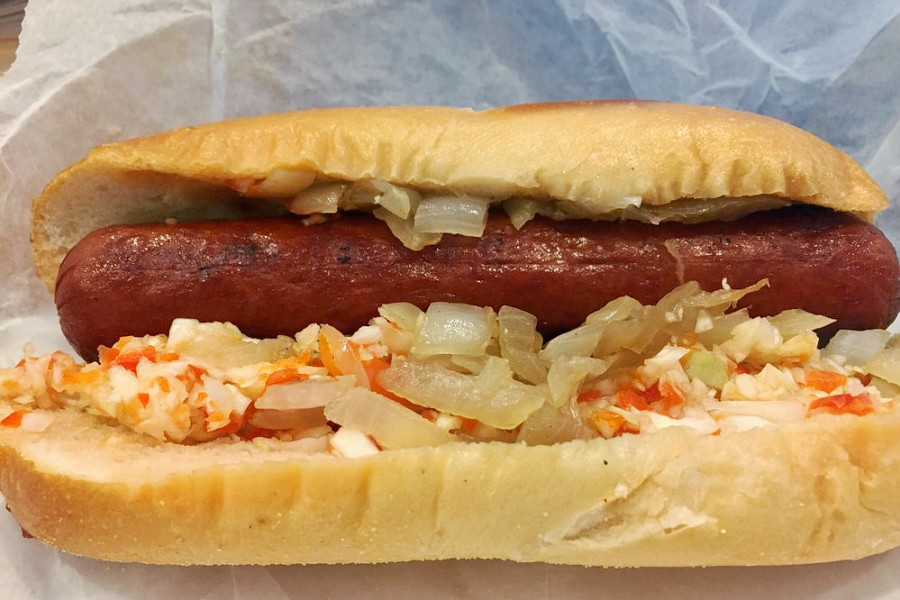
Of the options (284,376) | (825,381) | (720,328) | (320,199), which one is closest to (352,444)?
(284,376)

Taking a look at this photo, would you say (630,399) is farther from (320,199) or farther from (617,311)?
(320,199)

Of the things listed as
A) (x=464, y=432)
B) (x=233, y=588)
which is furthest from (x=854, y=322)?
(x=233, y=588)

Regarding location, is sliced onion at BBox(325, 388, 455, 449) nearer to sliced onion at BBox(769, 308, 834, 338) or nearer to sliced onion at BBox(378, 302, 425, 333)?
sliced onion at BBox(378, 302, 425, 333)

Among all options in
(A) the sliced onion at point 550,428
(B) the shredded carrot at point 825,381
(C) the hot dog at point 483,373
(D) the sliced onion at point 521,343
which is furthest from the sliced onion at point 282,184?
(B) the shredded carrot at point 825,381

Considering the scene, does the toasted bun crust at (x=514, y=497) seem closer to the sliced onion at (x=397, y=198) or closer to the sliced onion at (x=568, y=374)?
the sliced onion at (x=568, y=374)

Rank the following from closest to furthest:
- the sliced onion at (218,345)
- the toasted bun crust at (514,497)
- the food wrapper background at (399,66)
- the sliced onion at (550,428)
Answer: the toasted bun crust at (514,497) → the sliced onion at (550,428) → the sliced onion at (218,345) → the food wrapper background at (399,66)

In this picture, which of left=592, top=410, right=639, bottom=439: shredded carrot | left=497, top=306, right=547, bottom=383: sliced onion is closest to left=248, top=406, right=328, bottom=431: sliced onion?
left=497, top=306, right=547, bottom=383: sliced onion
